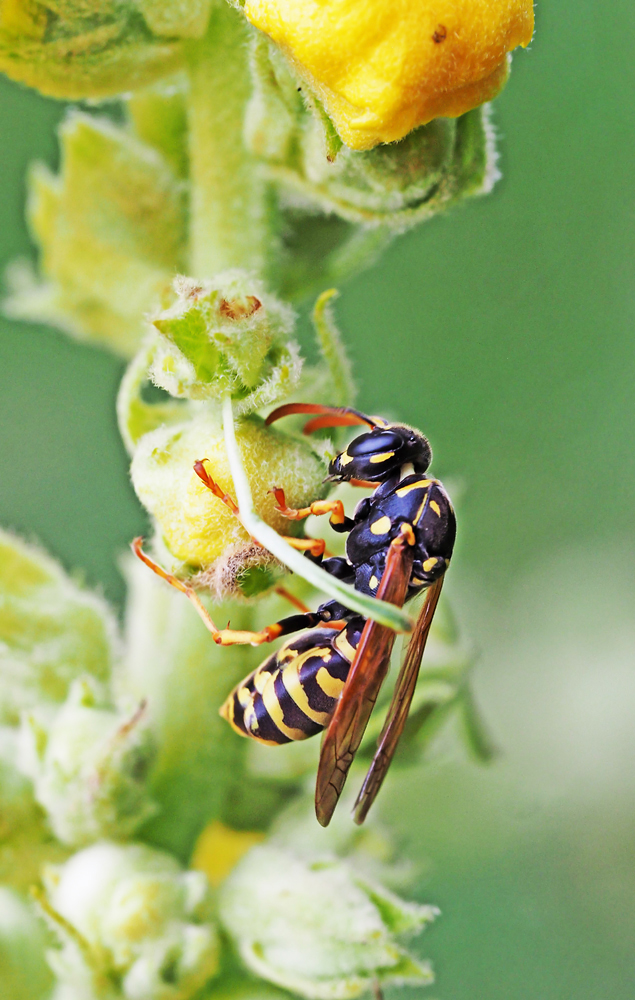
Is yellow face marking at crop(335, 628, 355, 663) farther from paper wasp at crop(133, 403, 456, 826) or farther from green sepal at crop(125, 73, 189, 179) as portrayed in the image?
green sepal at crop(125, 73, 189, 179)

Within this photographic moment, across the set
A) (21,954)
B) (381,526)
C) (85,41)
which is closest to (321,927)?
(21,954)

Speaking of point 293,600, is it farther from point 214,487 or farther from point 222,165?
point 222,165

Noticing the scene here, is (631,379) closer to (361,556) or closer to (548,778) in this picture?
(548,778)

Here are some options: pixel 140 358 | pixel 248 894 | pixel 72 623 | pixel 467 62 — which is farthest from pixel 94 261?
pixel 248 894

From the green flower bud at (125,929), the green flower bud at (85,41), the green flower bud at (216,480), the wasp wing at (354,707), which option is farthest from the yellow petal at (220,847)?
the green flower bud at (85,41)

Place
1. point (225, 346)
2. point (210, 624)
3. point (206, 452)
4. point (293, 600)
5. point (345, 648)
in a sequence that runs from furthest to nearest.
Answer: point (293, 600) → point (345, 648) → point (210, 624) → point (206, 452) → point (225, 346)

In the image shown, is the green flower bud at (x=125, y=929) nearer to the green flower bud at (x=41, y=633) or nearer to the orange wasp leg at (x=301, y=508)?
the green flower bud at (x=41, y=633)
